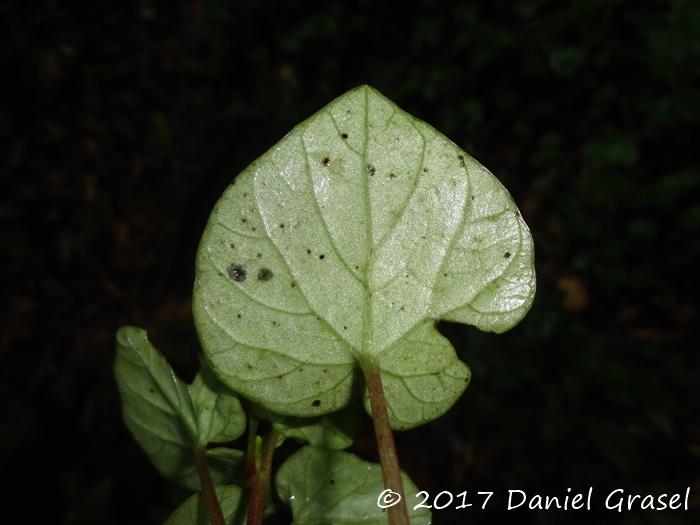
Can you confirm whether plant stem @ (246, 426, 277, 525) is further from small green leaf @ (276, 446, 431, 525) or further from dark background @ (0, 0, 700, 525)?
dark background @ (0, 0, 700, 525)

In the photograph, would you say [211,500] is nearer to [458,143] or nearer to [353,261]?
[353,261]

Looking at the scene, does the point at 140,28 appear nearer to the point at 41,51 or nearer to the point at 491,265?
the point at 41,51

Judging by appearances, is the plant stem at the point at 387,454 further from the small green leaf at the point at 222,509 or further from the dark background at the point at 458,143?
the dark background at the point at 458,143

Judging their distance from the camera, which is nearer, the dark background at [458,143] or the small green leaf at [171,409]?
the small green leaf at [171,409]

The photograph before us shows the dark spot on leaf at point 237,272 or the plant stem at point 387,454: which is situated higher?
the dark spot on leaf at point 237,272

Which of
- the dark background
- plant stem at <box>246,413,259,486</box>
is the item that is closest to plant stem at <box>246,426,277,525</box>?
plant stem at <box>246,413,259,486</box>

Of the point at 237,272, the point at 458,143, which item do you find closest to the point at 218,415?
the point at 237,272

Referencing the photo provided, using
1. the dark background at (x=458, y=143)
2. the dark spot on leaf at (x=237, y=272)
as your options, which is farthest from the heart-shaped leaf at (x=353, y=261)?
the dark background at (x=458, y=143)
